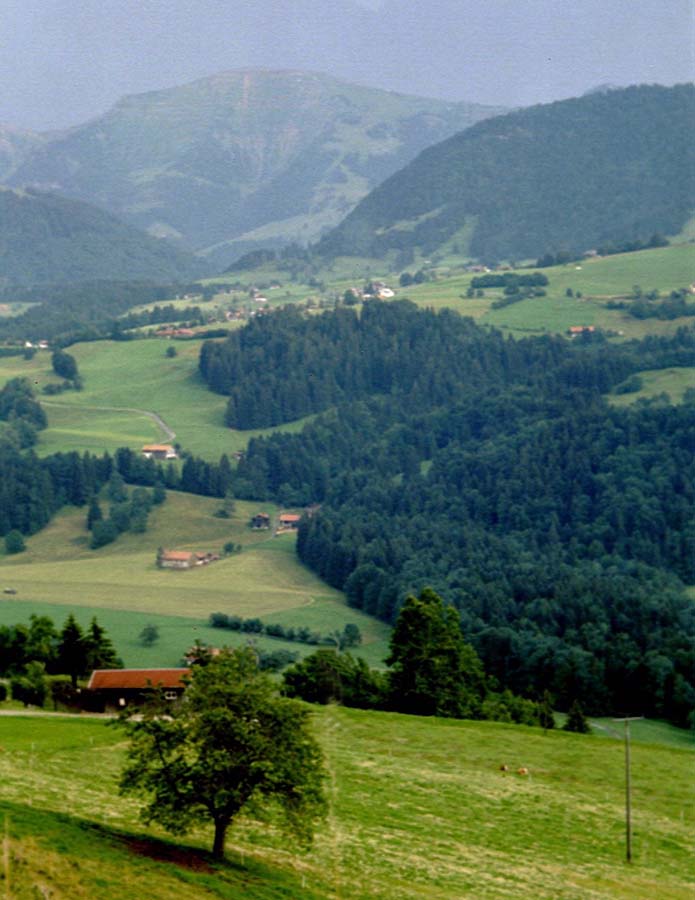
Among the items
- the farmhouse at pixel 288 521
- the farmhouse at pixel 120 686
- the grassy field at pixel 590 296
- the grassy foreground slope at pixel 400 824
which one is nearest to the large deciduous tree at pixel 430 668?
the grassy foreground slope at pixel 400 824

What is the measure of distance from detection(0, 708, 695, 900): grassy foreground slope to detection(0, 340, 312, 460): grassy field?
8862 centimetres

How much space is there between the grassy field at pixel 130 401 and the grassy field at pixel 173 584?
19296 millimetres

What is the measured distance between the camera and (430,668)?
6162 cm

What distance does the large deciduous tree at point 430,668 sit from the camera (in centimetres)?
6103

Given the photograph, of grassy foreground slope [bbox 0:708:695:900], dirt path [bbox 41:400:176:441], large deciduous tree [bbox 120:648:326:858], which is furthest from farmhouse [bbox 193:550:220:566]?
large deciduous tree [bbox 120:648:326:858]

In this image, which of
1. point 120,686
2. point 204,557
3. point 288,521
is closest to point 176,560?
point 204,557

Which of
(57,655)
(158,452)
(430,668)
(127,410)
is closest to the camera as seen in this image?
(430,668)

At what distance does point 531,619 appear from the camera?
89.0m

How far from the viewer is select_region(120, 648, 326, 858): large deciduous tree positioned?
3494cm

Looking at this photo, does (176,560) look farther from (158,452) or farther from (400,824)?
(400,824)

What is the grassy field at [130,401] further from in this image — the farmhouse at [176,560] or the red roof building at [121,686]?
the red roof building at [121,686]

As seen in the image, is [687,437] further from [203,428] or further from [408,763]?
[408,763]

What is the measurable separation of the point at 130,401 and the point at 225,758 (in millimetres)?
125606

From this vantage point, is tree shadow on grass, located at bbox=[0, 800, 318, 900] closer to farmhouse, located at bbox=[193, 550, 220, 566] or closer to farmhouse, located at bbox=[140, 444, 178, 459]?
farmhouse, located at bbox=[193, 550, 220, 566]
